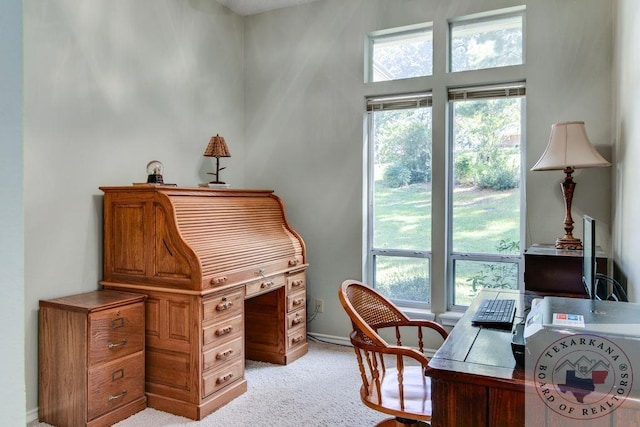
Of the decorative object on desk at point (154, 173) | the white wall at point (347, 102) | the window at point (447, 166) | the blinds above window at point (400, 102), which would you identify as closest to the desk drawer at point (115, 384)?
the decorative object on desk at point (154, 173)

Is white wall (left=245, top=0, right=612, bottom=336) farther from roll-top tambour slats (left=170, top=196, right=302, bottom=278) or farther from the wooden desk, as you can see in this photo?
the wooden desk

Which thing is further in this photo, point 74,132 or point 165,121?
point 165,121

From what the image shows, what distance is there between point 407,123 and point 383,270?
1.32m

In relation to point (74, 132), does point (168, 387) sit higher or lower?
lower

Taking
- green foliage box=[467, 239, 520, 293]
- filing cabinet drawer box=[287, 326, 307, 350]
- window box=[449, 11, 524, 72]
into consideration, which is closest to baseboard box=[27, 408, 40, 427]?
filing cabinet drawer box=[287, 326, 307, 350]

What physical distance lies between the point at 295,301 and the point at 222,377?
97 cm

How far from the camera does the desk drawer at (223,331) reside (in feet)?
8.71

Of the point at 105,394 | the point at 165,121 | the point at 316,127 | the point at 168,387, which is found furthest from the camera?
the point at 316,127

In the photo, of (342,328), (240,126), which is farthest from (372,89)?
(342,328)

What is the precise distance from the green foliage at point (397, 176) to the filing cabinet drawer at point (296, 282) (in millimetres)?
1117

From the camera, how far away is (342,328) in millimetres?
3943

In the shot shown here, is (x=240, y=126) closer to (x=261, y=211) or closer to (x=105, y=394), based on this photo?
(x=261, y=211)

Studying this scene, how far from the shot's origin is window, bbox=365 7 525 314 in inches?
135

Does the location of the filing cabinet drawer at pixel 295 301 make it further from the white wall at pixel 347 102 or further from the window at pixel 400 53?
the window at pixel 400 53
